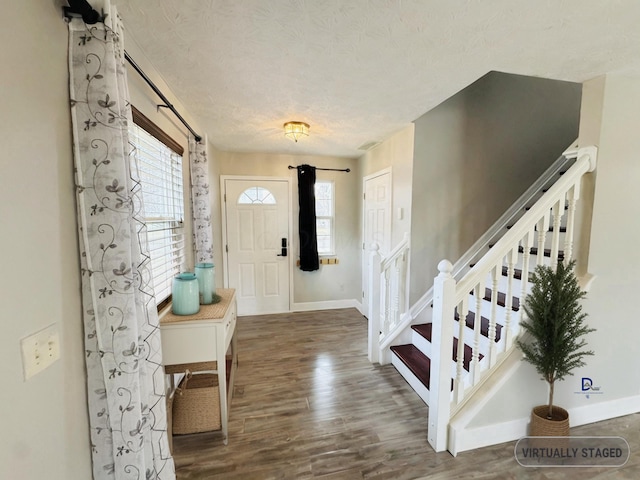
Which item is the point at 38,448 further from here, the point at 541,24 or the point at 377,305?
the point at 541,24

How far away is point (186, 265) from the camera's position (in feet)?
7.43

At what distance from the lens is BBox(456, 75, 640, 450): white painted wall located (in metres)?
1.70

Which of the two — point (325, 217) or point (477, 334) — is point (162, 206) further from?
point (325, 217)

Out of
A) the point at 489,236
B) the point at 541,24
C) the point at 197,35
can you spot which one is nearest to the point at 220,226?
the point at 197,35

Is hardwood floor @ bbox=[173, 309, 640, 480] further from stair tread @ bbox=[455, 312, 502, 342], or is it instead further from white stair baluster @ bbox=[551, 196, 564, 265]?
white stair baluster @ bbox=[551, 196, 564, 265]

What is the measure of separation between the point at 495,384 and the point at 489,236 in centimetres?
152

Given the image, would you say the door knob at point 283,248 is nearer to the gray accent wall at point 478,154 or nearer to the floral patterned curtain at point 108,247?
the gray accent wall at point 478,154

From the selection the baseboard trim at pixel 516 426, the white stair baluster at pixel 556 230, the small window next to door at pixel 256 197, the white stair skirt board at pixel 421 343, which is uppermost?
the small window next to door at pixel 256 197

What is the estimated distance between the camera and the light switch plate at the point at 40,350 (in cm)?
75

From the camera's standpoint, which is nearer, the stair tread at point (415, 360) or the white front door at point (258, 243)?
the stair tread at point (415, 360)

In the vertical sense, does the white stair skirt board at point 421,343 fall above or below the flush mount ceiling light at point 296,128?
below

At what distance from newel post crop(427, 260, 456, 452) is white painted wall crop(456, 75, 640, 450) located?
21 centimetres

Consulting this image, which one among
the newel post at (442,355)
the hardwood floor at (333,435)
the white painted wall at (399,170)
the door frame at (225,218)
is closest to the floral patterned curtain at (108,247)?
the hardwood floor at (333,435)

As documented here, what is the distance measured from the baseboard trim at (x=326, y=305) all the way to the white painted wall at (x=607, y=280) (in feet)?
7.81
